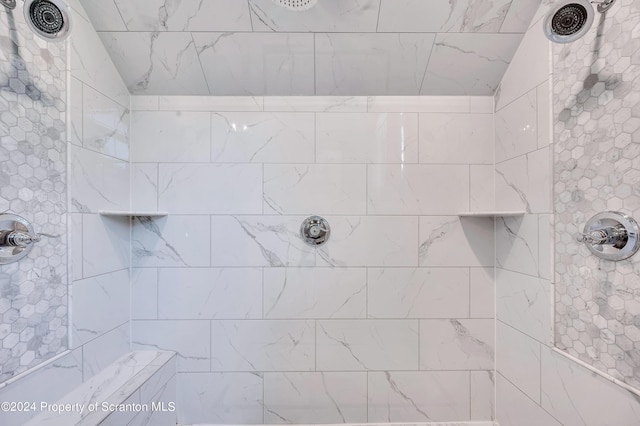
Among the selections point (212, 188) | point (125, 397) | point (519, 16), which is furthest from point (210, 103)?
point (519, 16)

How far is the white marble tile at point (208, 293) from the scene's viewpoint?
1.17 meters

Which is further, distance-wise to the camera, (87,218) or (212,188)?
(212,188)

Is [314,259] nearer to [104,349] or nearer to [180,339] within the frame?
[180,339]

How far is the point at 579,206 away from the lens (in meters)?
0.79

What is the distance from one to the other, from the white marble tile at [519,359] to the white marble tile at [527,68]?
0.95 m

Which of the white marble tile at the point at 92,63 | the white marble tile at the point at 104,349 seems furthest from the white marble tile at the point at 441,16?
the white marble tile at the point at 104,349

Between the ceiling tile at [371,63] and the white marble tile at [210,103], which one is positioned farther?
the white marble tile at [210,103]

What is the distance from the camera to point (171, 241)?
117 cm

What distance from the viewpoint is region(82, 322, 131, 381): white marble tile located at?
0.94 meters

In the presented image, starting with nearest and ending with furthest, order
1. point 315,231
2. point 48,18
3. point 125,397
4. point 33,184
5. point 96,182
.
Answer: point 48,18 → point 33,184 → point 125,397 → point 96,182 → point 315,231

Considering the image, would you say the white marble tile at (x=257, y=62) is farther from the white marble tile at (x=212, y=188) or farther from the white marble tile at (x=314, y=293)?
the white marble tile at (x=314, y=293)

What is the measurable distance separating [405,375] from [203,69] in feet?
5.19

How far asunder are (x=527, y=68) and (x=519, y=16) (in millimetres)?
185

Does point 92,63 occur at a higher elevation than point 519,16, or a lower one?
lower
